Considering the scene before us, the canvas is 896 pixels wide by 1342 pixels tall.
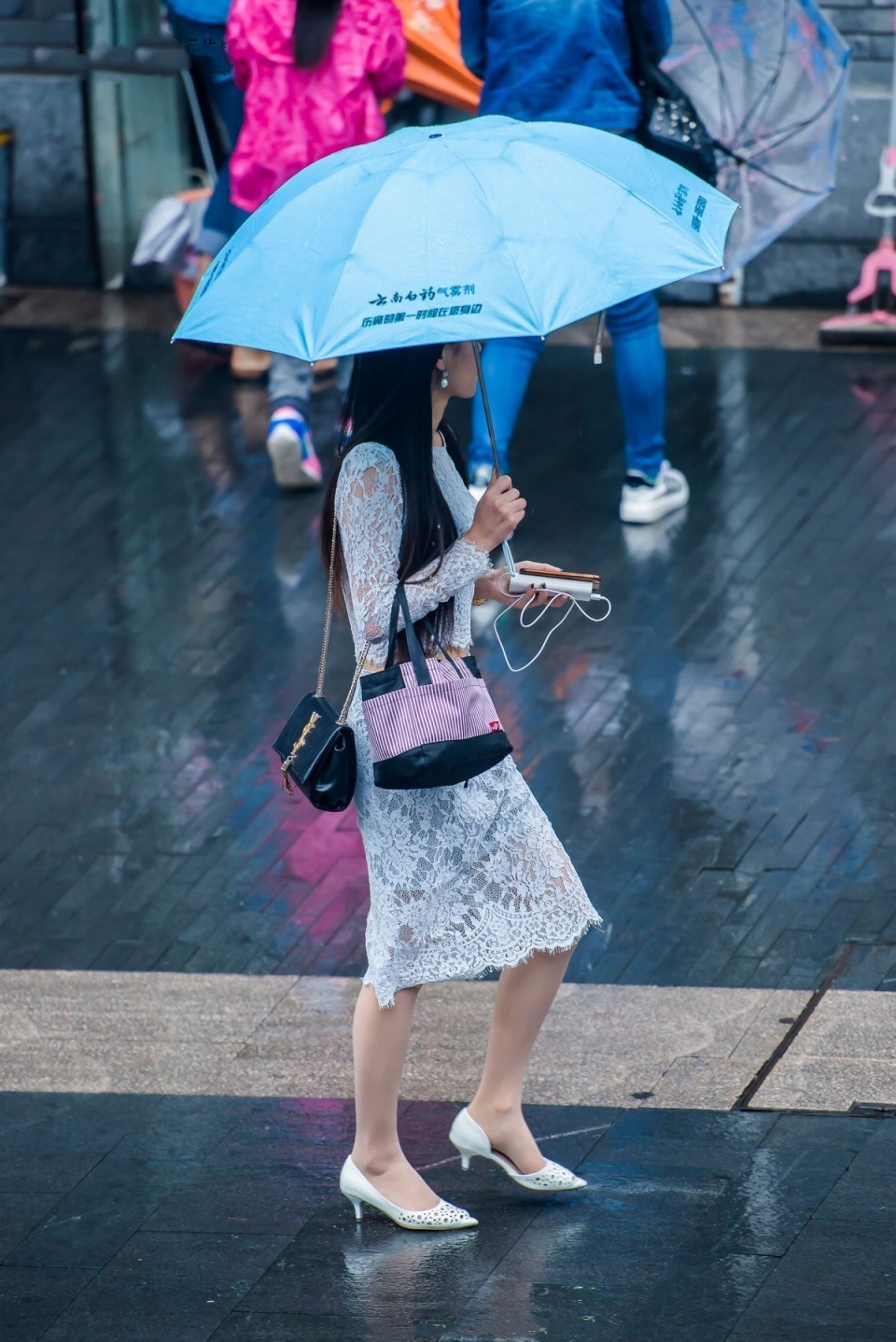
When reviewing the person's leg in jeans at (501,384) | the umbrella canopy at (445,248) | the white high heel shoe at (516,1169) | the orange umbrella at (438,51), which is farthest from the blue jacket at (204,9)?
the white high heel shoe at (516,1169)

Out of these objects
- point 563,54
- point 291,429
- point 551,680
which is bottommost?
point 551,680

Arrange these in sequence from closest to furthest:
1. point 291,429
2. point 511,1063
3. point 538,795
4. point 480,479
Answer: point 511,1063, point 538,795, point 480,479, point 291,429

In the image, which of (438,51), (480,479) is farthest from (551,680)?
(438,51)

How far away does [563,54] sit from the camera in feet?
24.2

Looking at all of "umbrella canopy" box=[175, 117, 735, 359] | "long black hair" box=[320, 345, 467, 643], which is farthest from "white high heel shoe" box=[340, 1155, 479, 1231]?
"umbrella canopy" box=[175, 117, 735, 359]

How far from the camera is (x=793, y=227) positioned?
10.3m

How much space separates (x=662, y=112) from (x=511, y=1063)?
177 inches

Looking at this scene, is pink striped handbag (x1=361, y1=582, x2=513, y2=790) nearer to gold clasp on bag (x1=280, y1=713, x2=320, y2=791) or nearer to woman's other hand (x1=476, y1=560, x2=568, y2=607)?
gold clasp on bag (x1=280, y1=713, x2=320, y2=791)

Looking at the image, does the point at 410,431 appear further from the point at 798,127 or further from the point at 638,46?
the point at 798,127

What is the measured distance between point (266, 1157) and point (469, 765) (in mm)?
1084

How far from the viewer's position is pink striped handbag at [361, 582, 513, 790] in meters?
3.81

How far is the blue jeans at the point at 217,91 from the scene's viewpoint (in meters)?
9.09

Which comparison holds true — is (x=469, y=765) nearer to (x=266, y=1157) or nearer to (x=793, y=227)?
(x=266, y=1157)

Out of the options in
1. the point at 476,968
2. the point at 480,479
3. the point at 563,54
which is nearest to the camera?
the point at 476,968
